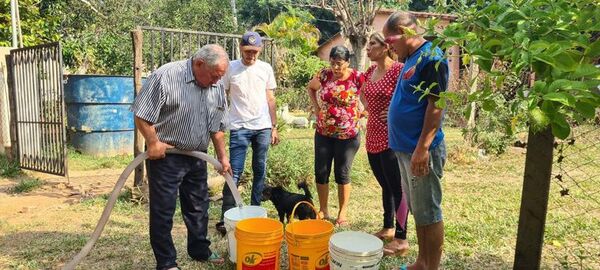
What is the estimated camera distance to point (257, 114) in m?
4.12

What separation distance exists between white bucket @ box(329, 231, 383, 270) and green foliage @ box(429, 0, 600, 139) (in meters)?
1.34

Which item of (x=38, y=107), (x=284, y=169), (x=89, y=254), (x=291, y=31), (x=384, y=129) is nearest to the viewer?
(x=384, y=129)

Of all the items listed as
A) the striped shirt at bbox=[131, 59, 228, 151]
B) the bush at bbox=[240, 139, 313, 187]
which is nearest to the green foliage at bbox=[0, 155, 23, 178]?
the bush at bbox=[240, 139, 313, 187]

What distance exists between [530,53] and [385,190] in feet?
8.25

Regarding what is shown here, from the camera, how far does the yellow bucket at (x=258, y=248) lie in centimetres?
279

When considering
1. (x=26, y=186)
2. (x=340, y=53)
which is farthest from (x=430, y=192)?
(x=26, y=186)

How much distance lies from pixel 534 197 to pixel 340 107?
1935mm

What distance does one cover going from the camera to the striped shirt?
2969mm

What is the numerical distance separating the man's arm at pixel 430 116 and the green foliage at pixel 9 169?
660 centimetres

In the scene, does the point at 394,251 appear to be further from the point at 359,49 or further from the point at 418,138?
the point at 359,49

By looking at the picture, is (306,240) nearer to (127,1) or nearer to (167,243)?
(167,243)

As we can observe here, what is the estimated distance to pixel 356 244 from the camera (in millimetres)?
2695

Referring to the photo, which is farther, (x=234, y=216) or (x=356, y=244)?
(x=234, y=216)

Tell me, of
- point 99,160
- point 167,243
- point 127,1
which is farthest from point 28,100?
point 127,1
